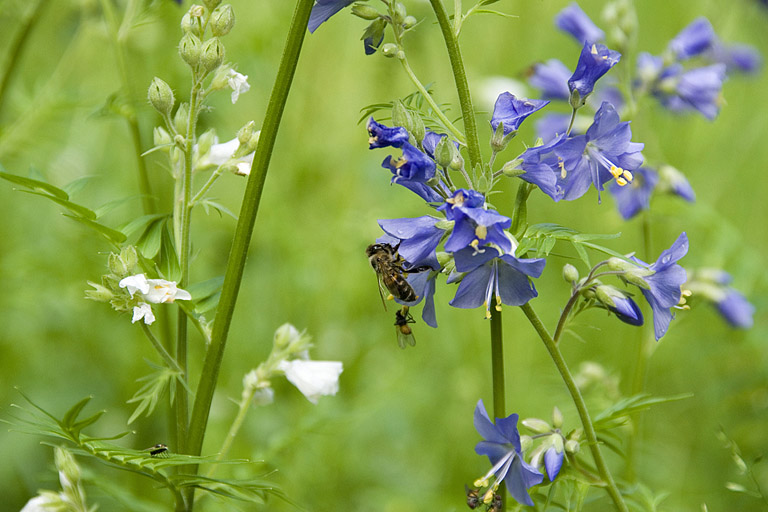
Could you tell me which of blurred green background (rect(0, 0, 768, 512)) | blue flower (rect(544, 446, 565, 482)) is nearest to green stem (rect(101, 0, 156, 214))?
blurred green background (rect(0, 0, 768, 512))

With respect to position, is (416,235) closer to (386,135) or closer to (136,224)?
(386,135)

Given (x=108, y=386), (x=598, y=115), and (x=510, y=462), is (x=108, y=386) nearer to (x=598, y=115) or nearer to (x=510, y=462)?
(x=510, y=462)

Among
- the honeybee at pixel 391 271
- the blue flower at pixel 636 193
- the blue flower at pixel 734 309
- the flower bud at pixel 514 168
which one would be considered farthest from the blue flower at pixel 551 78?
the flower bud at pixel 514 168

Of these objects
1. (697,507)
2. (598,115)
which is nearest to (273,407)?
(697,507)

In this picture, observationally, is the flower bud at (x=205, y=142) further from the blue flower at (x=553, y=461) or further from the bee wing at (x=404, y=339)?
the blue flower at (x=553, y=461)

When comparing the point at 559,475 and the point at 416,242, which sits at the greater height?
the point at 416,242
